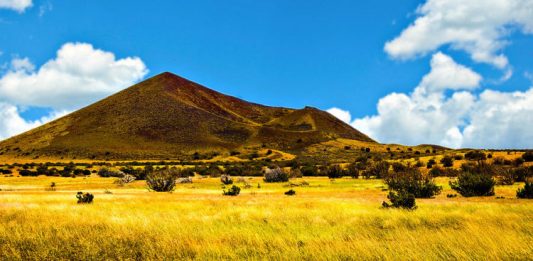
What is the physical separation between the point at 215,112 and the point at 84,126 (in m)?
49.8

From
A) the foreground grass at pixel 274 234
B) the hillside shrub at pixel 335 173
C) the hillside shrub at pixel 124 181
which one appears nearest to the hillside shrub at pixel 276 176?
the hillside shrub at pixel 335 173

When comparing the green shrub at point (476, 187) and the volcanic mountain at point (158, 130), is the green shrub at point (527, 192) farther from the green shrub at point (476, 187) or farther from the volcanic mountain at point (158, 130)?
the volcanic mountain at point (158, 130)

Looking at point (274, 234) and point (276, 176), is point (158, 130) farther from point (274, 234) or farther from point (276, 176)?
point (274, 234)

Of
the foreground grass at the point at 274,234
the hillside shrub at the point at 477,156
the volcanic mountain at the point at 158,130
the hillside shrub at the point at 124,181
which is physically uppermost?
the volcanic mountain at the point at 158,130

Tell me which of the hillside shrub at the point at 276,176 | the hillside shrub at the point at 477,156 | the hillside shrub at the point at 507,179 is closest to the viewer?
the hillside shrub at the point at 507,179

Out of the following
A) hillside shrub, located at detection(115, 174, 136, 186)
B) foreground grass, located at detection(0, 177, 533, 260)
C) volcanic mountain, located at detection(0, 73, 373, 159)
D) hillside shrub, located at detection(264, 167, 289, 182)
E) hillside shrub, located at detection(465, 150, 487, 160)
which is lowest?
foreground grass, located at detection(0, 177, 533, 260)

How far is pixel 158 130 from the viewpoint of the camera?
132 meters

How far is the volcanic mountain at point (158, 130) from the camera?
4587 inches

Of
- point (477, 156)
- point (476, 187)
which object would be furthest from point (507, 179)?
point (477, 156)

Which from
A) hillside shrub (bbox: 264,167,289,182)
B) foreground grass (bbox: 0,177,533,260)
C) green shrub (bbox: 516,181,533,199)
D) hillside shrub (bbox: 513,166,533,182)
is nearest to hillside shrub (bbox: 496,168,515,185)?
hillside shrub (bbox: 513,166,533,182)

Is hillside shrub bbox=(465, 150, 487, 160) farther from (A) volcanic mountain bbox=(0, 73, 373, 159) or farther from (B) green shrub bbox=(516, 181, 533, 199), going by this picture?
(A) volcanic mountain bbox=(0, 73, 373, 159)

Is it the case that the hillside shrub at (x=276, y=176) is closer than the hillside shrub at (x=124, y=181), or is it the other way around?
the hillside shrub at (x=124, y=181)

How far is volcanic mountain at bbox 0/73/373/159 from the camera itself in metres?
116

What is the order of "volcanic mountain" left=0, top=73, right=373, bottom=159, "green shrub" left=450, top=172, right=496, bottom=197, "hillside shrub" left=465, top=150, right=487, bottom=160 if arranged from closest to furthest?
"green shrub" left=450, top=172, right=496, bottom=197
"hillside shrub" left=465, top=150, right=487, bottom=160
"volcanic mountain" left=0, top=73, right=373, bottom=159
